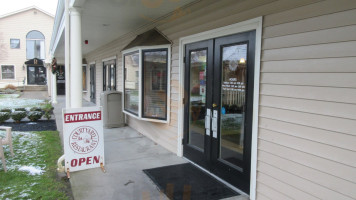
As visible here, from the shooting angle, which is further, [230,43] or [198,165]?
[198,165]

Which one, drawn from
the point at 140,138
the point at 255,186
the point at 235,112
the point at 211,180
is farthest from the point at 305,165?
the point at 140,138

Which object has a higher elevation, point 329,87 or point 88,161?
point 329,87

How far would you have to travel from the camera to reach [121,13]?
475cm

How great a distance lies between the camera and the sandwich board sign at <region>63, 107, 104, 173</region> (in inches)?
149

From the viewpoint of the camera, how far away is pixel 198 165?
13.5 feet

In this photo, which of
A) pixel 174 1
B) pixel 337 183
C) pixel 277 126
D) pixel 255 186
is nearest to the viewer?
pixel 337 183

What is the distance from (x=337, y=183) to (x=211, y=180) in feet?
5.63

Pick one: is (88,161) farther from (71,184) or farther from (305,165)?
(305,165)

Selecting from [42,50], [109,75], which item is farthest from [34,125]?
[42,50]

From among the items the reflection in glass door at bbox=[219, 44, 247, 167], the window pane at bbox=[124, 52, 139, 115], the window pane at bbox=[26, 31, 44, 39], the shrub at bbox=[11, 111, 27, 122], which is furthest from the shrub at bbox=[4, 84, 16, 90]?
the reflection in glass door at bbox=[219, 44, 247, 167]

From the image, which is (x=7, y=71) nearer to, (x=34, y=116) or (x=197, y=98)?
(x=34, y=116)

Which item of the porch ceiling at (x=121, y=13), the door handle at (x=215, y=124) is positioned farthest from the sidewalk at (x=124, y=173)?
the porch ceiling at (x=121, y=13)

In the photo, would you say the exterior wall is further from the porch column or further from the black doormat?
the porch column

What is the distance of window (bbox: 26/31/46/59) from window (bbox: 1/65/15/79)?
1.56 meters
